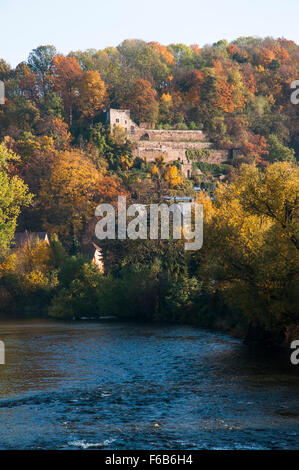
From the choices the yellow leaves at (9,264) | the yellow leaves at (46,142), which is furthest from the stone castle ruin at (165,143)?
the yellow leaves at (9,264)

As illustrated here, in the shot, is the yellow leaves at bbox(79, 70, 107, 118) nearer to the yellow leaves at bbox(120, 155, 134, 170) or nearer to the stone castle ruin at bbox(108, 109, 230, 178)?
the stone castle ruin at bbox(108, 109, 230, 178)

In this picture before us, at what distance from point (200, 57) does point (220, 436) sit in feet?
452

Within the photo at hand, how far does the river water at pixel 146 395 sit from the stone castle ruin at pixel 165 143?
76.9 m

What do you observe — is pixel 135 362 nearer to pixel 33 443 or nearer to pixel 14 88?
pixel 33 443

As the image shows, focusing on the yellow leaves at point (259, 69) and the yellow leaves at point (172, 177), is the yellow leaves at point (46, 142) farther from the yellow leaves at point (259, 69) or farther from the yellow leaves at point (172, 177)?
the yellow leaves at point (259, 69)

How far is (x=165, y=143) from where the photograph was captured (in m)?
121

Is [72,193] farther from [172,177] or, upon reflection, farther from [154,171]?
[172,177]

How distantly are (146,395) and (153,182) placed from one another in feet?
243

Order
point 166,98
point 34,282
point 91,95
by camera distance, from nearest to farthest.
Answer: point 34,282, point 91,95, point 166,98

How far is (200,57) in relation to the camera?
150375 mm

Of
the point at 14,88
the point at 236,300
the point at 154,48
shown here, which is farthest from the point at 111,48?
the point at 236,300

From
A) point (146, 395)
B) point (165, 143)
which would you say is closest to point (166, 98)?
point (165, 143)

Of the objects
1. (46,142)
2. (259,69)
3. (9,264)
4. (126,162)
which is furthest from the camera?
(259,69)

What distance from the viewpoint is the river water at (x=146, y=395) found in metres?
21.3
